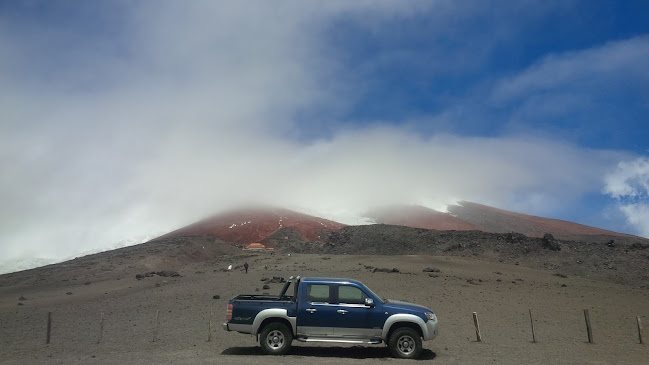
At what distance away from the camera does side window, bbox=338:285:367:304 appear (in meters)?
13.8

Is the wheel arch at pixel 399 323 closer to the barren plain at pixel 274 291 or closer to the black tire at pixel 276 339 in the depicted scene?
the barren plain at pixel 274 291

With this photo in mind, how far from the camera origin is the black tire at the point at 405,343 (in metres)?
13.5

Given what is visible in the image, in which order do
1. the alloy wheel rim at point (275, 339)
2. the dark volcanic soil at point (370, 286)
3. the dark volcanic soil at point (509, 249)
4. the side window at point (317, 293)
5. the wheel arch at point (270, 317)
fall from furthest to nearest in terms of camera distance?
the dark volcanic soil at point (509, 249) < the dark volcanic soil at point (370, 286) < the side window at point (317, 293) < the alloy wheel rim at point (275, 339) < the wheel arch at point (270, 317)

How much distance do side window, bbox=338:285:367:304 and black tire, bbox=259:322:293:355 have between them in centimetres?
174

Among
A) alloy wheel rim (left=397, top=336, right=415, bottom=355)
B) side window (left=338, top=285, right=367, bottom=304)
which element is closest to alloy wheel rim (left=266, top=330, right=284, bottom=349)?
side window (left=338, top=285, right=367, bottom=304)

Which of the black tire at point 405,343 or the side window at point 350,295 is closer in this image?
the black tire at point 405,343

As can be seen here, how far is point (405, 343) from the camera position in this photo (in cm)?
1359

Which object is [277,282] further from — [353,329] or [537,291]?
[353,329]

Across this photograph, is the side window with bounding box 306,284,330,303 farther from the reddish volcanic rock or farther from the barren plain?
the reddish volcanic rock

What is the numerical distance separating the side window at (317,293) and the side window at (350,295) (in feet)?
1.26

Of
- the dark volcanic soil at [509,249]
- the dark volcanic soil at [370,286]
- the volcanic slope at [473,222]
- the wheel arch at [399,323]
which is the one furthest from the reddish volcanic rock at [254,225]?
the wheel arch at [399,323]

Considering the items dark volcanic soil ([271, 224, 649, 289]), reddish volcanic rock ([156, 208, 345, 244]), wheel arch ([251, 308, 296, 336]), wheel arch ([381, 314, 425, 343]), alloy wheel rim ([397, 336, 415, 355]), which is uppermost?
reddish volcanic rock ([156, 208, 345, 244])

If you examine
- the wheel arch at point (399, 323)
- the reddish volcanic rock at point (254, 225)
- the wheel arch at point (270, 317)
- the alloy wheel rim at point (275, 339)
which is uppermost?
the reddish volcanic rock at point (254, 225)

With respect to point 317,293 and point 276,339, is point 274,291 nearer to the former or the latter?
point 276,339
